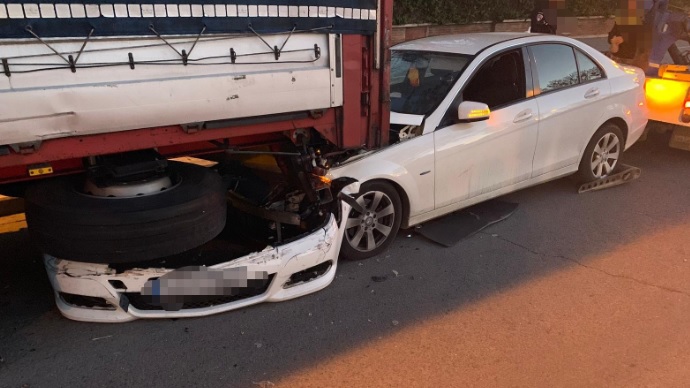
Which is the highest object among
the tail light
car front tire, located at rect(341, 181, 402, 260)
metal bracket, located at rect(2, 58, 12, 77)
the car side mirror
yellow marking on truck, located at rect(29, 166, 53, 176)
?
metal bracket, located at rect(2, 58, 12, 77)

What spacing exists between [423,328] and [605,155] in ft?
11.7

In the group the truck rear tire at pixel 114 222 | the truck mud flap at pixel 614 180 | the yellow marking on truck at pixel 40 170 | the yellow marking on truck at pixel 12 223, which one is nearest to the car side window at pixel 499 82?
the truck mud flap at pixel 614 180

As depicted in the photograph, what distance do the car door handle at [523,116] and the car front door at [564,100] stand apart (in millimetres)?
151

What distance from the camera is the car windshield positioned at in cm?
475

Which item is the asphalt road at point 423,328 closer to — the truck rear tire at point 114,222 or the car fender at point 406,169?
the car fender at point 406,169

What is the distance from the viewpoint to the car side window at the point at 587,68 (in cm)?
560

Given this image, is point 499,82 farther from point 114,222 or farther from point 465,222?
point 114,222

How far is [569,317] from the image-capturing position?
3672 mm

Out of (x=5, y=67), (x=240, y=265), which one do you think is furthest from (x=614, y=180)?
(x=5, y=67)

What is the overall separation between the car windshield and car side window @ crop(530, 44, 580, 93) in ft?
2.62

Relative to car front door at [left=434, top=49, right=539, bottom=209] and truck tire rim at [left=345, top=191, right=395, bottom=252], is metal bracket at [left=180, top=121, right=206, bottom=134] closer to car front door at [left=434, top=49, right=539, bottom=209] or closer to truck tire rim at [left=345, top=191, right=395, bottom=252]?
truck tire rim at [left=345, top=191, right=395, bottom=252]

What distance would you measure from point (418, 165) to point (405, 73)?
1.14m

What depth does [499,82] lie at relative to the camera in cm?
503

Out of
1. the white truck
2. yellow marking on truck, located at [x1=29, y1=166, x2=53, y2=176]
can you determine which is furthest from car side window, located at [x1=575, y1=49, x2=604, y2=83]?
yellow marking on truck, located at [x1=29, y1=166, x2=53, y2=176]
